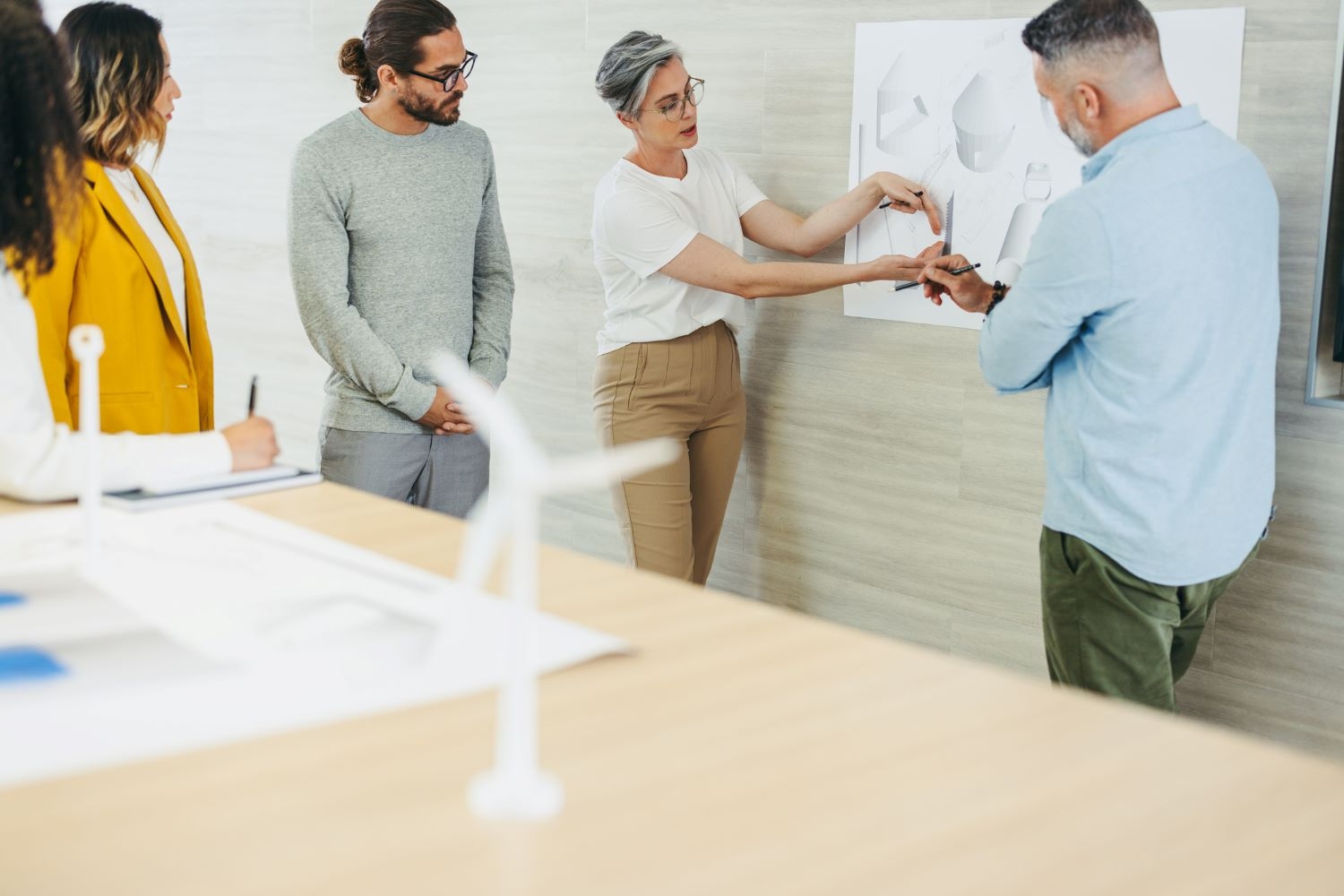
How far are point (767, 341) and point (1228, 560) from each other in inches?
59.1

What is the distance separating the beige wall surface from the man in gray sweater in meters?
0.74

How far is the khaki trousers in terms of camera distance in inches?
127

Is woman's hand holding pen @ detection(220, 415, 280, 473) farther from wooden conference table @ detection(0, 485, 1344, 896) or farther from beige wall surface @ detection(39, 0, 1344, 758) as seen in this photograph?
beige wall surface @ detection(39, 0, 1344, 758)

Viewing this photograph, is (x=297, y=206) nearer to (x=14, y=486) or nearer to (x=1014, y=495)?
(x=14, y=486)

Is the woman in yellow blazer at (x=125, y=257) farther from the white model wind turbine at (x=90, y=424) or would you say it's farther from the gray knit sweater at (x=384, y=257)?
the white model wind turbine at (x=90, y=424)

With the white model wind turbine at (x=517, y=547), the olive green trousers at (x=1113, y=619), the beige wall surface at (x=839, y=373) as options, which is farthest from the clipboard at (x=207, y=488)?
the beige wall surface at (x=839, y=373)

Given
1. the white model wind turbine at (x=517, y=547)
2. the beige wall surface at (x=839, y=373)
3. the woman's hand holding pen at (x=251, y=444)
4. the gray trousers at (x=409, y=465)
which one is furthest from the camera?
the gray trousers at (x=409, y=465)

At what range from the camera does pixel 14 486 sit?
1752 millimetres

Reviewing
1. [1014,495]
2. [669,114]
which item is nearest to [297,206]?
[669,114]

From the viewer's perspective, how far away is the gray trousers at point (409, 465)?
3059 mm

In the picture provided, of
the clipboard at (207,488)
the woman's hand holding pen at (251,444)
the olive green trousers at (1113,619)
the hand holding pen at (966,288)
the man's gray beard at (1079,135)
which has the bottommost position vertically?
A: the olive green trousers at (1113,619)

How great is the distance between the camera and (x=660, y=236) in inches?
121

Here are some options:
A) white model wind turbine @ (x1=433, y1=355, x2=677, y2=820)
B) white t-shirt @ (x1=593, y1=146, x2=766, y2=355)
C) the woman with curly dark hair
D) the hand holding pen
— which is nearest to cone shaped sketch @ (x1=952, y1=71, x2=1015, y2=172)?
the hand holding pen

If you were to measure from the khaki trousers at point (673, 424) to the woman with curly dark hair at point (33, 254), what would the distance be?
154 centimetres
